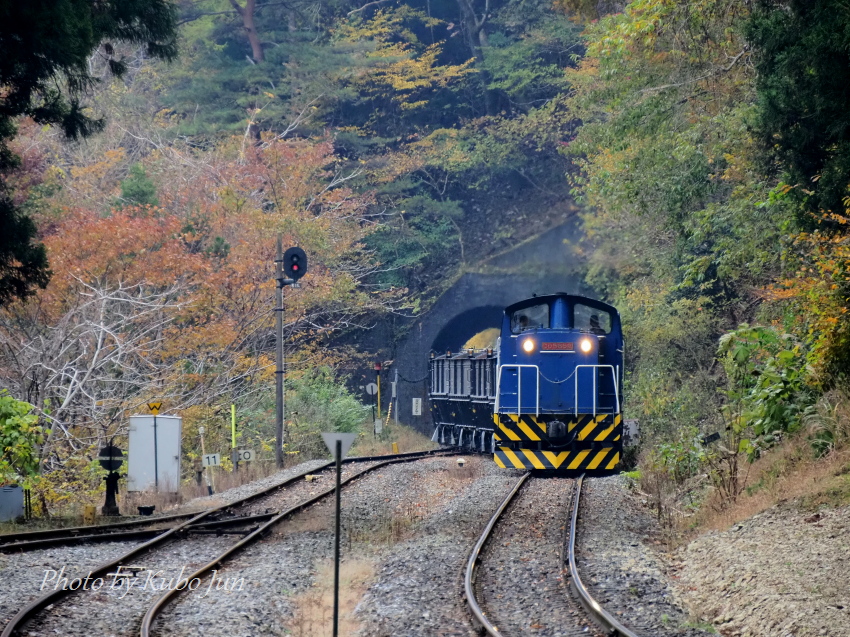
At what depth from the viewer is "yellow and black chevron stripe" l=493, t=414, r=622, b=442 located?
18.3 metres

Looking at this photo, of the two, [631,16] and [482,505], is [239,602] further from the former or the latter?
[631,16]

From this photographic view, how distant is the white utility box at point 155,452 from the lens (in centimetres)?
1659

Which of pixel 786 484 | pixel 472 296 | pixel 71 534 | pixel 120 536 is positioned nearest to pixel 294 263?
pixel 71 534

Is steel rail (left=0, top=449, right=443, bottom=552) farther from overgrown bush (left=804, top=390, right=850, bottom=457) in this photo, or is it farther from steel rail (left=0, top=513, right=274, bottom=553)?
overgrown bush (left=804, top=390, right=850, bottom=457)

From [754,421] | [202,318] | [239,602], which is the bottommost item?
[239,602]

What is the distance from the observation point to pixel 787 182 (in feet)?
46.5

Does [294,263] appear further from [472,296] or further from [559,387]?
[472,296]

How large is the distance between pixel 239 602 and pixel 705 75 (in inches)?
543

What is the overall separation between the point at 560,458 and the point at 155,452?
762 cm

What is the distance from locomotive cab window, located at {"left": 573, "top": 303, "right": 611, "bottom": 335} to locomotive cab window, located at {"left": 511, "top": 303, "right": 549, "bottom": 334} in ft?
1.97

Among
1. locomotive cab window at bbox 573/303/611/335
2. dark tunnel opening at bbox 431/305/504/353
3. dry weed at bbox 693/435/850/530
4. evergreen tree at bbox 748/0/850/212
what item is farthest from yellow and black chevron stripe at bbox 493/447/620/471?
dark tunnel opening at bbox 431/305/504/353

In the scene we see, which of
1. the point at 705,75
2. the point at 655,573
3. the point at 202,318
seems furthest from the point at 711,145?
the point at 202,318

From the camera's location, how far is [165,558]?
11.0 m

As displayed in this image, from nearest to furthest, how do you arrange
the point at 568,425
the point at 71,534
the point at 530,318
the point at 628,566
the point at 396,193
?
the point at 628,566 < the point at 71,534 < the point at 568,425 < the point at 530,318 < the point at 396,193
